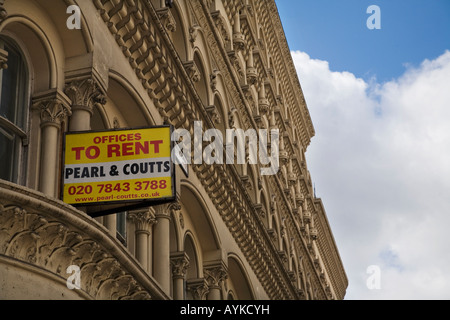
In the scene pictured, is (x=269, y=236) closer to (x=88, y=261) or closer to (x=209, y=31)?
(x=209, y=31)

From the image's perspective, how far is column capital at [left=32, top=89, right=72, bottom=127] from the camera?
Result: 1673cm

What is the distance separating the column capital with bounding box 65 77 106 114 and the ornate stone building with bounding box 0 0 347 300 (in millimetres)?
19

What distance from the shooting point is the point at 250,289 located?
31.4 m

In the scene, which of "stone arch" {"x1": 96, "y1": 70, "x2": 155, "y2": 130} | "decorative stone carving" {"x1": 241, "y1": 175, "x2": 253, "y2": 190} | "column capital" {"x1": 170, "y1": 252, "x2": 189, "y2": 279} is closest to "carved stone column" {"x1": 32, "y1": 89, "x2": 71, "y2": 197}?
"stone arch" {"x1": 96, "y1": 70, "x2": 155, "y2": 130}

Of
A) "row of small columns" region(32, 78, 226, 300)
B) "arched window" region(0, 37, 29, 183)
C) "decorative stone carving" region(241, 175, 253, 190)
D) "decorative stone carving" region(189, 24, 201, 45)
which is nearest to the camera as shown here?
"arched window" region(0, 37, 29, 183)

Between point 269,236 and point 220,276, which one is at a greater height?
point 269,236

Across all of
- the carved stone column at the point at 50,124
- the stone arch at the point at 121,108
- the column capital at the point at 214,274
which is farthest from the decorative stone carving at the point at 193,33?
the carved stone column at the point at 50,124

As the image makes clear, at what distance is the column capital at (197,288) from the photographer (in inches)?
1027

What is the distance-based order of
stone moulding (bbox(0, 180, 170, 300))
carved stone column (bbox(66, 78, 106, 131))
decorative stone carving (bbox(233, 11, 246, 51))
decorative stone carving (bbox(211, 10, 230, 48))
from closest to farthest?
stone moulding (bbox(0, 180, 170, 300)) < carved stone column (bbox(66, 78, 106, 131)) < decorative stone carving (bbox(211, 10, 230, 48)) < decorative stone carving (bbox(233, 11, 246, 51))

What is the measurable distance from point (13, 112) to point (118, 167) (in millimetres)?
2304

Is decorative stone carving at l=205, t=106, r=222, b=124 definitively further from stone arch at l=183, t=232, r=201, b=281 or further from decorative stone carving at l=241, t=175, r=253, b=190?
decorative stone carving at l=241, t=175, r=253, b=190
